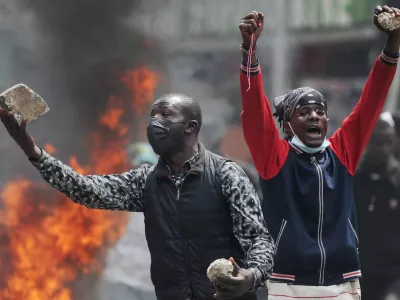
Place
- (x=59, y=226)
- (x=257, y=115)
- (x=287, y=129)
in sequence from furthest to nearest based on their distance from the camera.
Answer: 1. (x=59, y=226)
2. (x=287, y=129)
3. (x=257, y=115)

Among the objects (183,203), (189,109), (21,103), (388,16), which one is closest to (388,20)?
(388,16)

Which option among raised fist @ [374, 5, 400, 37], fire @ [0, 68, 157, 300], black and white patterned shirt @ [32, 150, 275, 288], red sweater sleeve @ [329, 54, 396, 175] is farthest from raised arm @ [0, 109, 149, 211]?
fire @ [0, 68, 157, 300]

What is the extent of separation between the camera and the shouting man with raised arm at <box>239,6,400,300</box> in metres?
3.69

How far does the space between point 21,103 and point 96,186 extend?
454mm

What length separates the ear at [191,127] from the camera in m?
3.38

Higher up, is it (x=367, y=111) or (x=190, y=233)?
(x=367, y=111)

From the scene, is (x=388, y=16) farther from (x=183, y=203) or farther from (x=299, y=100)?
(x=183, y=203)

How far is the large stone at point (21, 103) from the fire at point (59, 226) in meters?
2.74

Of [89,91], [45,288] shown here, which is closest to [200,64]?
[89,91]

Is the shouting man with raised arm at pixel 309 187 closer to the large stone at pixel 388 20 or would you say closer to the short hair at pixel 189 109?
the large stone at pixel 388 20

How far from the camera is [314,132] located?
380 cm

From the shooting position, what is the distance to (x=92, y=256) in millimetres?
6043

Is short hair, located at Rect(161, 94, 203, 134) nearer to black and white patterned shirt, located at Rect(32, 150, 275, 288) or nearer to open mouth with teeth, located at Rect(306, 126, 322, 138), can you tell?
black and white patterned shirt, located at Rect(32, 150, 275, 288)

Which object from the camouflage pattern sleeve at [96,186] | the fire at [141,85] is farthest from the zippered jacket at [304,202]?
the fire at [141,85]
